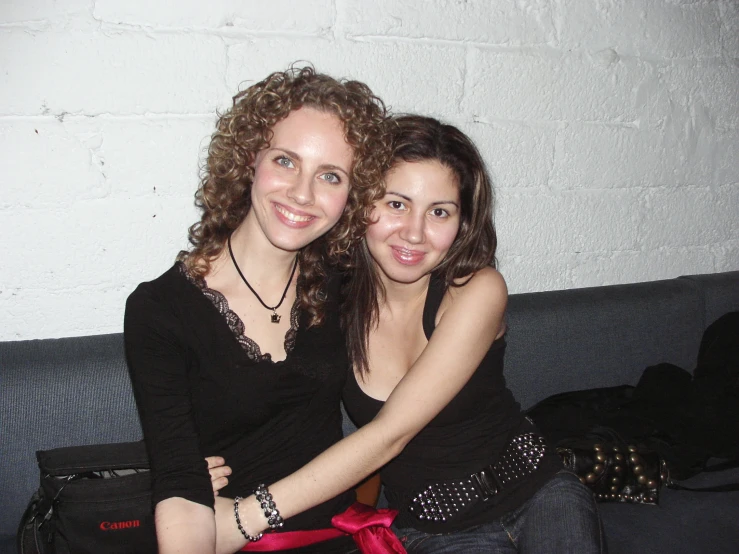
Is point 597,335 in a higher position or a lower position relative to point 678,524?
higher

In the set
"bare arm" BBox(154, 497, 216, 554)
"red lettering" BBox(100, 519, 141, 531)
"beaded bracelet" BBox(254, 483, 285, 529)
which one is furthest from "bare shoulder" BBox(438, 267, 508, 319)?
"red lettering" BBox(100, 519, 141, 531)

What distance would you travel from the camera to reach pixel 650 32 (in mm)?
1907

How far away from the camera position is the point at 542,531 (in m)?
1.26

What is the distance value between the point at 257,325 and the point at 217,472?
0.28 metres

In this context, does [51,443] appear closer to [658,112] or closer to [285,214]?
[285,214]

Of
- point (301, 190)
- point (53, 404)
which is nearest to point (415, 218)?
point (301, 190)

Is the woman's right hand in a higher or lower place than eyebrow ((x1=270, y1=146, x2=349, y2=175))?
lower

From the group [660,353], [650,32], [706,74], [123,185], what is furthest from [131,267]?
[706,74]

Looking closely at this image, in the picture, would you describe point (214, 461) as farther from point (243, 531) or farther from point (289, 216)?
point (289, 216)

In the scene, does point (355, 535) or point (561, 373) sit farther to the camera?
point (561, 373)

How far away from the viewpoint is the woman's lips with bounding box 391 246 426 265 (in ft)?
4.32

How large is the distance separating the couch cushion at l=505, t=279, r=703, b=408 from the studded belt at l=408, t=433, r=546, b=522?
360mm

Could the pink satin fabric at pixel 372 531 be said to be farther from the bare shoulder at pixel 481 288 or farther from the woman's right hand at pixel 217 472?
the bare shoulder at pixel 481 288

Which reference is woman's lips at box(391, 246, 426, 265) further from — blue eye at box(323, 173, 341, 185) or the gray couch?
the gray couch
